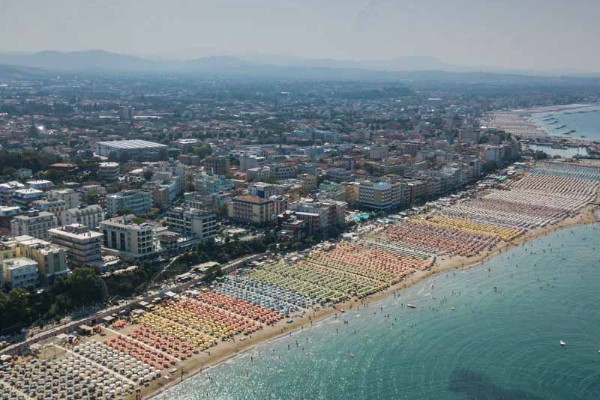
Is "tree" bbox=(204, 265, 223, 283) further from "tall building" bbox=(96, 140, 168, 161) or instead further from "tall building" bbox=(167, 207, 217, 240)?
"tall building" bbox=(96, 140, 168, 161)

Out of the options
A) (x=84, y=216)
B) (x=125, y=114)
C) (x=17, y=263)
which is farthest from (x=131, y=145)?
(x=17, y=263)

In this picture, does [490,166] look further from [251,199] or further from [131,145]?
[131,145]

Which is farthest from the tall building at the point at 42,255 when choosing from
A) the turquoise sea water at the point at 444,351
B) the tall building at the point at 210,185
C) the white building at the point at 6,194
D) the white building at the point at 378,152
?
the white building at the point at 378,152

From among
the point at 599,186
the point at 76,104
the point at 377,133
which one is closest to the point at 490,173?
the point at 599,186

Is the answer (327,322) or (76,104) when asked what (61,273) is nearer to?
(327,322)

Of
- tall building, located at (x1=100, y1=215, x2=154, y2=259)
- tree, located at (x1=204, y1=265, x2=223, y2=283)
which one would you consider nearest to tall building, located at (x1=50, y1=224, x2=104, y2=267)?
tall building, located at (x1=100, y1=215, x2=154, y2=259)

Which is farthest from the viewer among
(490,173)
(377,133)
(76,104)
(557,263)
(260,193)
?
(76,104)
